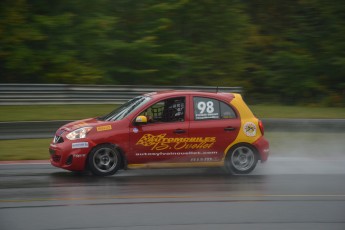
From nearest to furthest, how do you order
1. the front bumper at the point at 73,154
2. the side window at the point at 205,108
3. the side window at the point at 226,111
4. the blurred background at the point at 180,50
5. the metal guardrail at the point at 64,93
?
1. the front bumper at the point at 73,154
2. the side window at the point at 205,108
3. the side window at the point at 226,111
4. the metal guardrail at the point at 64,93
5. the blurred background at the point at 180,50

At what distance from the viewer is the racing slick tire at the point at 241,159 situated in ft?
37.0

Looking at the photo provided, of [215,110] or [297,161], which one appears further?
[297,161]

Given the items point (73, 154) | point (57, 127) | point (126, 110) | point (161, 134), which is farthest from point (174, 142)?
point (57, 127)

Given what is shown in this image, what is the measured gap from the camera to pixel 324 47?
30672 millimetres

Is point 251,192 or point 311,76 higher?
point 311,76

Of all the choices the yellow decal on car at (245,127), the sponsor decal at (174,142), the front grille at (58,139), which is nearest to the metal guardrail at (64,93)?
the yellow decal on car at (245,127)

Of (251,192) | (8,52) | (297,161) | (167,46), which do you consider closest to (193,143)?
(251,192)

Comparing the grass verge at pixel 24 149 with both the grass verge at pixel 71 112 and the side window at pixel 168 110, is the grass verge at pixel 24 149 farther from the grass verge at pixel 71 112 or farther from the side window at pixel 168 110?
the side window at pixel 168 110

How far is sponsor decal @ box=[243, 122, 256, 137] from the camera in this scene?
1131 cm

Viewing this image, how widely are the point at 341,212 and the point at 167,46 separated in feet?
66.7

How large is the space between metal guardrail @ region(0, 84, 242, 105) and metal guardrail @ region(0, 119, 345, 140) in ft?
12.4

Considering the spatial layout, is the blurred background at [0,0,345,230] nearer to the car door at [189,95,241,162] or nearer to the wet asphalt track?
the wet asphalt track

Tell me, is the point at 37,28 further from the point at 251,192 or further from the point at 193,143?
the point at 251,192

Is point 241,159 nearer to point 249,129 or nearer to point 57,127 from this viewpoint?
point 249,129
